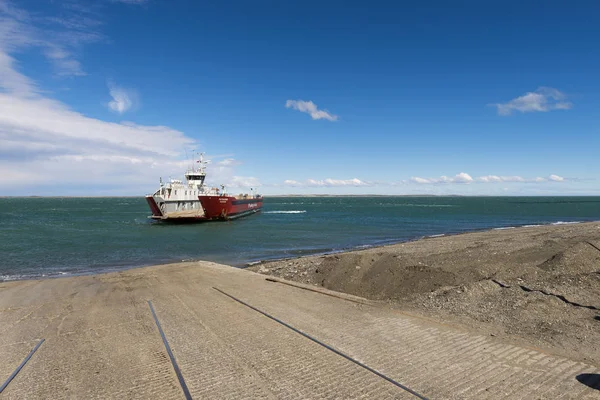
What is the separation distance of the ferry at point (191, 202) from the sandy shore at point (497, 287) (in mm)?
40583

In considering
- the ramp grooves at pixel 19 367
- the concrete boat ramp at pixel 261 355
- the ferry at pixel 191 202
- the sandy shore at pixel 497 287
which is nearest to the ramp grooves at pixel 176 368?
the concrete boat ramp at pixel 261 355

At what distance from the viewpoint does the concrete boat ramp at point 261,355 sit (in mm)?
5684

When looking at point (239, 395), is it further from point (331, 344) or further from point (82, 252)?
point (82, 252)

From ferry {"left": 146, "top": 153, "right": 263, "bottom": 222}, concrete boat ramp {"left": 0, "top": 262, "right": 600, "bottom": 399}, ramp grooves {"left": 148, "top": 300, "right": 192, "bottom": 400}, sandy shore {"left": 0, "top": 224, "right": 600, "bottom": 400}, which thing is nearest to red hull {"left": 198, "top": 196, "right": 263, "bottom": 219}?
ferry {"left": 146, "top": 153, "right": 263, "bottom": 222}

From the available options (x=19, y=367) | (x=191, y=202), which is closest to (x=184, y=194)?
(x=191, y=202)

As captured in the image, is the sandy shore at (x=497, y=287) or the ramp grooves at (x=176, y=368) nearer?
the ramp grooves at (x=176, y=368)

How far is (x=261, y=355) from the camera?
698cm

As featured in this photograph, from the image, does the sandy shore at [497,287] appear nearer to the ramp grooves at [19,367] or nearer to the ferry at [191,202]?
the ramp grooves at [19,367]

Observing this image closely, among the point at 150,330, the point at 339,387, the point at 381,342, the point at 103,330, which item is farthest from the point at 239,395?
the point at 103,330

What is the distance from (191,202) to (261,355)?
5812 centimetres

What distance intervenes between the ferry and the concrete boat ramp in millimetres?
45604

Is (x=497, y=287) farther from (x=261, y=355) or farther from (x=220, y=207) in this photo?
(x=220, y=207)

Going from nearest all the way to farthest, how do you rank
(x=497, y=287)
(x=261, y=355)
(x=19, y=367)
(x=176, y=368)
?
1. (x=176, y=368)
2. (x=19, y=367)
3. (x=261, y=355)
4. (x=497, y=287)

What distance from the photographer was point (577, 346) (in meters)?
7.10
